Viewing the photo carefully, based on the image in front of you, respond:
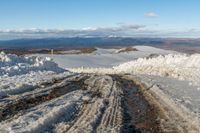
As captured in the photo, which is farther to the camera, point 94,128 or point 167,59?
point 167,59

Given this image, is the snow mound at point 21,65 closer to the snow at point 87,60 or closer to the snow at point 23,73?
the snow at point 23,73

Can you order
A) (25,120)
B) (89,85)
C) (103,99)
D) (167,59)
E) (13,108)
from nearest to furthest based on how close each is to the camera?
(25,120) < (13,108) < (103,99) < (89,85) < (167,59)

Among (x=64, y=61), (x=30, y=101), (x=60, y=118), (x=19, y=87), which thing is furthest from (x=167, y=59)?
(x=60, y=118)

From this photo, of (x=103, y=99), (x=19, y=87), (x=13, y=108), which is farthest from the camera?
(x=19, y=87)

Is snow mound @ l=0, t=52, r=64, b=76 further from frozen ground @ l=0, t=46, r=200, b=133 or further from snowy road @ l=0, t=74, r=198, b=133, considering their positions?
snowy road @ l=0, t=74, r=198, b=133

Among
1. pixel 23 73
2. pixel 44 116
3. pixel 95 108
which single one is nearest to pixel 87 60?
pixel 23 73

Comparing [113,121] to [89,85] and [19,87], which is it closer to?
[19,87]

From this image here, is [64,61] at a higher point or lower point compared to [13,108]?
lower

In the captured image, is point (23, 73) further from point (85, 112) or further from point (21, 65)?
point (85, 112)
